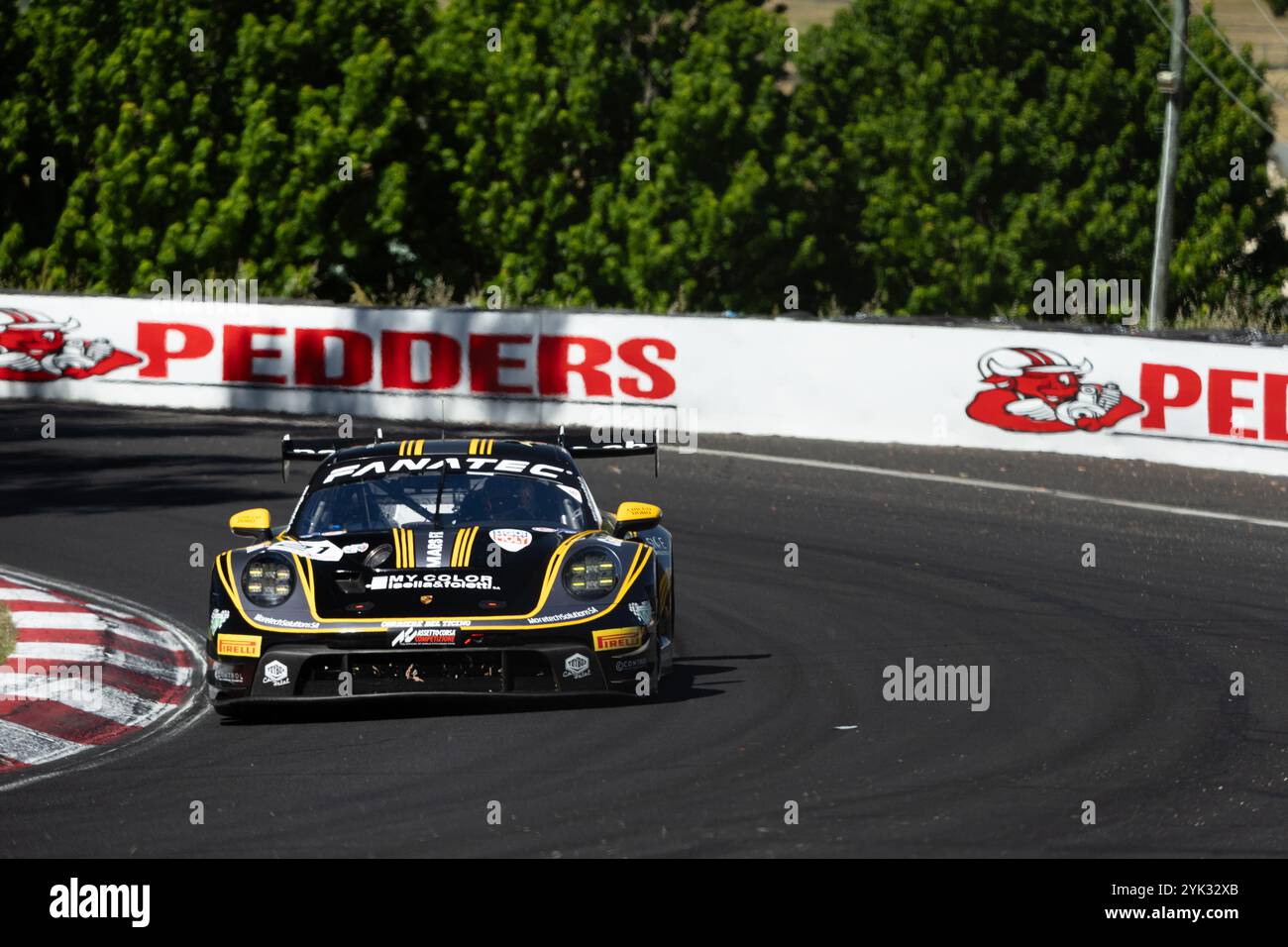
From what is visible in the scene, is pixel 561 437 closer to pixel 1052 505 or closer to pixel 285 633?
pixel 285 633

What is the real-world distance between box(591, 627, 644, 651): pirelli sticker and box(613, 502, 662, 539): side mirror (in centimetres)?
88

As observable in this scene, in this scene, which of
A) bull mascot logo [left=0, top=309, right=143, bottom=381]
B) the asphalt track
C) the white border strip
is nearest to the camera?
the asphalt track

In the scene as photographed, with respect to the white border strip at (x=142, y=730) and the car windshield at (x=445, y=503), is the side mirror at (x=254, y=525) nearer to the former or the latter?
the car windshield at (x=445, y=503)

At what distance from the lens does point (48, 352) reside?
2517cm

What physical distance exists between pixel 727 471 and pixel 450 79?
31.5 metres

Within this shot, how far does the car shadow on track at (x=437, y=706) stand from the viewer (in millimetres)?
10141

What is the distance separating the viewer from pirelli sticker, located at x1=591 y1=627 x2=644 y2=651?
987 cm

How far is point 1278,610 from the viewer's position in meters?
13.2

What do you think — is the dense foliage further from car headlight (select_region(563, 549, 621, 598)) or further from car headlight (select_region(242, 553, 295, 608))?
car headlight (select_region(563, 549, 621, 598))

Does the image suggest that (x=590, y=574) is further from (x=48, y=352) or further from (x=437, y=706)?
(x=48, y=352)

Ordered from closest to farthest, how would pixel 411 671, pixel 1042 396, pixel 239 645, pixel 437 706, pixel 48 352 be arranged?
1. pixel 411 671
2. pixel 239 645
3. pixel 437 706
4. pixel 1042 396
5. pixel 48 352

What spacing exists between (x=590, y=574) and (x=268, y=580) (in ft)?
4.90
